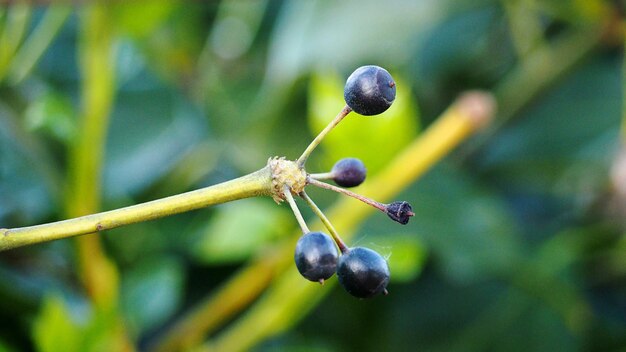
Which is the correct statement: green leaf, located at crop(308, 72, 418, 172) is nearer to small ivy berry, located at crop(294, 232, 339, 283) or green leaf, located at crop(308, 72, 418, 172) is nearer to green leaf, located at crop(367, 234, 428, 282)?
green leaf, located at crop(367, 234, 428, 282)

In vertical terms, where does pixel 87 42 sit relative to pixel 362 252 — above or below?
above

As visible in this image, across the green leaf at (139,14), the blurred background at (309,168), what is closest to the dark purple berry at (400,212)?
the blurred background at (309,168)

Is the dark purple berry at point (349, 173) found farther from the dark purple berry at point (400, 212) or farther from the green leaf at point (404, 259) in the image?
the green leaf at point (404, 259)

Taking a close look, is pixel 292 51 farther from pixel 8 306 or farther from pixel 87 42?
pixel 8 306

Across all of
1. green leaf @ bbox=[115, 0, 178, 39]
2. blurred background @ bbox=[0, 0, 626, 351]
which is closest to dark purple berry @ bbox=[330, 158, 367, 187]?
blurred background @ bbox=[0, 0, 626, 351]

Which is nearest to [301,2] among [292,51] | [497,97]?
[292,51]
